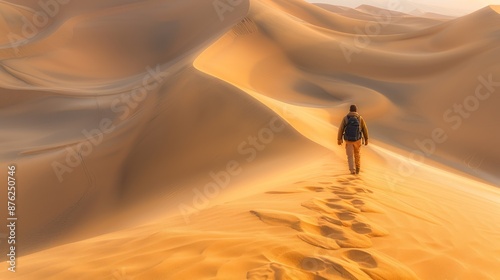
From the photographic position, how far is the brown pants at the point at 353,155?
248 inches

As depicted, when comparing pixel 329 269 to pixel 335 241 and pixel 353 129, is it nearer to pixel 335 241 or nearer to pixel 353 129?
pixel 335 241

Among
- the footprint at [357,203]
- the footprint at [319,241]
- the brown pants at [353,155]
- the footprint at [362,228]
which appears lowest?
the footprint at [319,241]

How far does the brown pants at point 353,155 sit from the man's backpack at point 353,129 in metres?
0.08

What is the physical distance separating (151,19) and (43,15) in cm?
1032

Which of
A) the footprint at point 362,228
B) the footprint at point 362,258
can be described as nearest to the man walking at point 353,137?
the footprint at point 362,228

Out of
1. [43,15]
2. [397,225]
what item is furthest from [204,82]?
[43,15]

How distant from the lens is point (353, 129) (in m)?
6.46

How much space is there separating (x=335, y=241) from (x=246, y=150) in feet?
17.2

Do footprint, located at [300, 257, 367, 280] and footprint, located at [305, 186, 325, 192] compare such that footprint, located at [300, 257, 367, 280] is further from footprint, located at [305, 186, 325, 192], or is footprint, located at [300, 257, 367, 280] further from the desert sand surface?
footprint, located at [305, 186, 325, 192]

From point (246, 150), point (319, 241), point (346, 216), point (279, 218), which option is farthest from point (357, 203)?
point (246, 150)

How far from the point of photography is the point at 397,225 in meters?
4.38

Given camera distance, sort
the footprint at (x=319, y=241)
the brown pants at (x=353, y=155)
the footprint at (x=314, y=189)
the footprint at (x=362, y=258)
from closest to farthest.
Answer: the footprint at (x=362, y=258) → the footprint at (x=319, y=241) → the footprint at (x=314, y=189) → the brown pants at (x=353, y=155)

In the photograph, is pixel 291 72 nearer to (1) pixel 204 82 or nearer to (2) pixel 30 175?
(1) pixel 204 82

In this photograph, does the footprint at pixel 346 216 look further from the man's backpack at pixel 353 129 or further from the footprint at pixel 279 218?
the man's backpack at pixel 353 129
